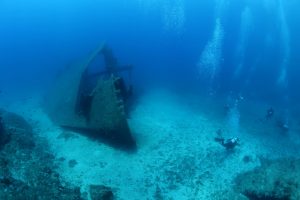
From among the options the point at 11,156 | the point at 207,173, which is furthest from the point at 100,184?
the point at 207,173

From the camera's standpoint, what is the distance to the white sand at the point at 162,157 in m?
11.1

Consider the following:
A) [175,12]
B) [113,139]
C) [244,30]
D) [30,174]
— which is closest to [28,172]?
[30,174]

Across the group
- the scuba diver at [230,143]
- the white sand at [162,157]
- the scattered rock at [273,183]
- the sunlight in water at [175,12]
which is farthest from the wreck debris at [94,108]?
the sunlight in water at [175,12]

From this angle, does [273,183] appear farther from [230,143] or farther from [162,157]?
[162,157]

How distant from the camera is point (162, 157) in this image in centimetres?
1281

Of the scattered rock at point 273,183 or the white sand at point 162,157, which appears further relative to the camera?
the white sand at point 162,157

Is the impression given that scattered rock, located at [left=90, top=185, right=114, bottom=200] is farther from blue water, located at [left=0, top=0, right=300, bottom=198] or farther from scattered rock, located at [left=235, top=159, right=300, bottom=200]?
blue water, located at [left=0, top=0, right=300, bottom=198]

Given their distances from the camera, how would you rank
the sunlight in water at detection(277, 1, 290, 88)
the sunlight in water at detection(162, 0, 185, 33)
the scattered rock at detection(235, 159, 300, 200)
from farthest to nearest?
the sunlight in water at detection(162, 0, 185, 33), the sunlight in water at detection(277, 1, 290, 88), the scattered rock at detection(235, 159, 300, 200)

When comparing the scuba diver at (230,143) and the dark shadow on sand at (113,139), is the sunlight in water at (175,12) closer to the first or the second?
the scuba diver at (230,143)

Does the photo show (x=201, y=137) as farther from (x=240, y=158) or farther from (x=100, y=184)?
(x=100, y=184)

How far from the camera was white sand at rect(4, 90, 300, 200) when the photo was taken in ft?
36.5

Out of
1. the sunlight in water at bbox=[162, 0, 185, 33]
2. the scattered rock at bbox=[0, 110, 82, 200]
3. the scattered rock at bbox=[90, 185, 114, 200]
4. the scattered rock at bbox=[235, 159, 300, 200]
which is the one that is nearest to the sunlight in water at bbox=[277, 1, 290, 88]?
the scattered rock at bbox=[235, 159, 300, 200]

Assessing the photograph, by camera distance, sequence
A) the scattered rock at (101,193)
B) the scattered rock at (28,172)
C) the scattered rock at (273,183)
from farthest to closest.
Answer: the scattered rock at (101,193) < the scattered rock at (273,183) < the scattered rock at (28,172)

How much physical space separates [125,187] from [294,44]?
61349mm
